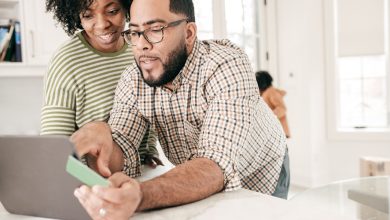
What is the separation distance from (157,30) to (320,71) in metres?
4.06

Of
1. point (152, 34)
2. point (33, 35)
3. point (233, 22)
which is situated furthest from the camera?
point (233, 22)

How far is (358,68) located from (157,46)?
167 inches

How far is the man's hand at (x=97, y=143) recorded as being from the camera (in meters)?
0.99

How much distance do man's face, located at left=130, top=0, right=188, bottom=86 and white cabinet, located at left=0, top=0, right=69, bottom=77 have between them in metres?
1.63

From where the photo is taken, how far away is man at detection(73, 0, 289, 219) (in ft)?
3.28

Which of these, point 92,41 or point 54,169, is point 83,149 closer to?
point 54,169

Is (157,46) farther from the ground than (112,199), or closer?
farther from the ground

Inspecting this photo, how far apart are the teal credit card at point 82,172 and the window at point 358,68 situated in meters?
4.49

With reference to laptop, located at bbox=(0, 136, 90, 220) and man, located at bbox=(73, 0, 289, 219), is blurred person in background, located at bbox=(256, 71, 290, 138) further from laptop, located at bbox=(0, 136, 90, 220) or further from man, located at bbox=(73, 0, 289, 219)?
laptop, located at bbox=(0, 136, 90, 220)

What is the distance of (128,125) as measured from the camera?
125 centimetres

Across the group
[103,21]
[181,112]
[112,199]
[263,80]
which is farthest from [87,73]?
[263,80]

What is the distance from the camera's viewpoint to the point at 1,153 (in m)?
0.92

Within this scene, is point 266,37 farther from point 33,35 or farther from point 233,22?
point 33,35

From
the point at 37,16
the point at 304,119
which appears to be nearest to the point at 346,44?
the point at 304,119
